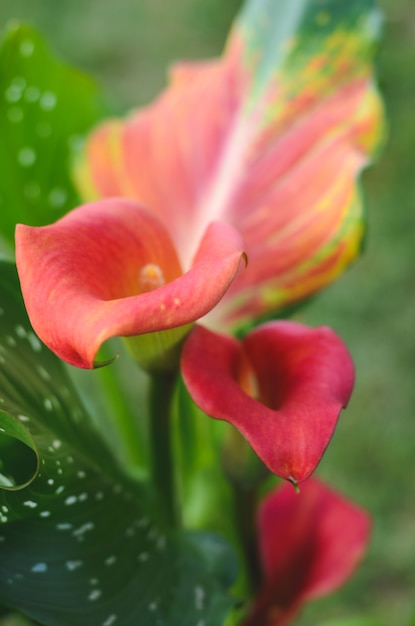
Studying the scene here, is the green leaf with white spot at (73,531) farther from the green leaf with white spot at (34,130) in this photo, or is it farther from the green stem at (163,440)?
the green leaf with white spot at (34,130)

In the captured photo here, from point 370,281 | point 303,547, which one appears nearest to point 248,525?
point 303,547

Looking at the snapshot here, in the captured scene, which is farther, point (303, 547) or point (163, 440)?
point (303, 547)

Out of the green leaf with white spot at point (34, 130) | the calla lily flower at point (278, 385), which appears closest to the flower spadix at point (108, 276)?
the calla lily flower at point (278, 385)

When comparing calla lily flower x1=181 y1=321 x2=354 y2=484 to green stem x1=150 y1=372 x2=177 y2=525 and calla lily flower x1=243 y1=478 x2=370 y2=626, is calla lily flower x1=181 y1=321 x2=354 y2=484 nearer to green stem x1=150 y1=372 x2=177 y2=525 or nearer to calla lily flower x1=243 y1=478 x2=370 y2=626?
green stem x1=150 y1=372 x2=177 y2=525

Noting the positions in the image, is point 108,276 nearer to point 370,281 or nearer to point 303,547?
point 303,547

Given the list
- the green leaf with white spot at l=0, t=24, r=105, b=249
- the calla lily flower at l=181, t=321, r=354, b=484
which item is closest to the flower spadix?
the calla lily flower at l=181, t=321, r=354, b=484

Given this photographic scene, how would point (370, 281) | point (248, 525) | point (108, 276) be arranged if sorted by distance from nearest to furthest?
point (108, 276) → point (248, 525) → point (370, 281)

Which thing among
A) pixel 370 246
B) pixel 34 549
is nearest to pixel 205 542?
pixel 34 549
